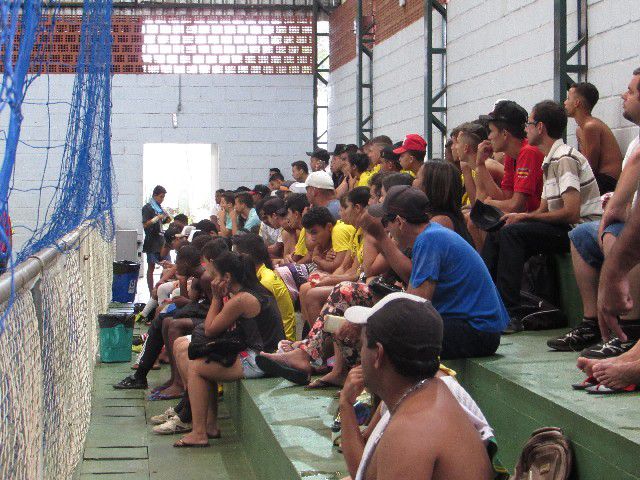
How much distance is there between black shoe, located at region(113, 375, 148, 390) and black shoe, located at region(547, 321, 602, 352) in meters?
3.82

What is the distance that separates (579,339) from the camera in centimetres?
455

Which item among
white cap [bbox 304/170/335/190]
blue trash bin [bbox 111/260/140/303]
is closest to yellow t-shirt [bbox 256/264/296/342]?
white cap [bbox 304/170/335/190]

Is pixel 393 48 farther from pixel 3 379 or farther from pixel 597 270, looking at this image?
pixel 3 379

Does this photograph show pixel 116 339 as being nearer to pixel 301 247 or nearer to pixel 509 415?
pixel 301 247

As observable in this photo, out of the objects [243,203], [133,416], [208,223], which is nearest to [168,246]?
[243,203]

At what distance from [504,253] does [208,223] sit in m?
5.43

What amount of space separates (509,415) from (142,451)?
2.72m

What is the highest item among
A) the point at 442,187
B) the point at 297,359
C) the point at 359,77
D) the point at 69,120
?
the point at 359,77

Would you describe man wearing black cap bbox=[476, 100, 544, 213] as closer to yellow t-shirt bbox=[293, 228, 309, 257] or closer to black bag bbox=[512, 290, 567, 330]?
black bag bbox=[512, 290, 567, 330]

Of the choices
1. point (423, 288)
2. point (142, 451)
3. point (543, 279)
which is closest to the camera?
point (423, 288)

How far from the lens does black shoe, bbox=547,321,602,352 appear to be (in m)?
4.55

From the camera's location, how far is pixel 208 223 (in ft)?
34.1

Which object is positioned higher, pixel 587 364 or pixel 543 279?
pixel 543 279

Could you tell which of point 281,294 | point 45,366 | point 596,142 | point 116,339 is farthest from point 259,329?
point 116,339
